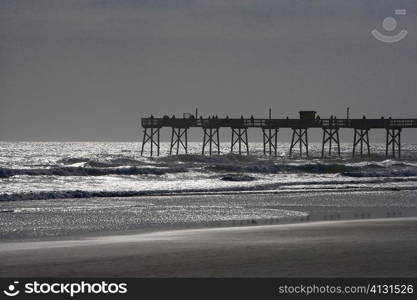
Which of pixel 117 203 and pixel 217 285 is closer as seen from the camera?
pixel 217 285

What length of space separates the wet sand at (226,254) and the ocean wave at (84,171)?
3069 cm

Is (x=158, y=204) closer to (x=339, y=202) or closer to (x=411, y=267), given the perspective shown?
(x=339, y=202)

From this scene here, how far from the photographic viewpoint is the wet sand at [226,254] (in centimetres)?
1189

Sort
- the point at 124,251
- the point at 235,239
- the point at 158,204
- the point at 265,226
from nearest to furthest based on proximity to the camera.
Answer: the point at 124,251
the point at 235,239
the point at 265,226
the point at 158,204

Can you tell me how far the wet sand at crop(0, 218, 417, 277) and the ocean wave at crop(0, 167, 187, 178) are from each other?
3069 centimetres

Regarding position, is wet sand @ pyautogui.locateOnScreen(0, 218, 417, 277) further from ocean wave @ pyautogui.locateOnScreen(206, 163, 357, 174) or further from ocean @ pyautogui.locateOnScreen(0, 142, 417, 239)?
ocean wave @ pyautogui.locateOnScreen(206, 163, 357, 174)

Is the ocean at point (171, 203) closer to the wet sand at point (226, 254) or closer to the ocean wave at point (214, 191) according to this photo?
the ocean wave at point (214, 191)

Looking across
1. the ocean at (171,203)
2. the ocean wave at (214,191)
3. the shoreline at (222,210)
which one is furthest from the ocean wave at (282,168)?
the shoreline at (222,210)

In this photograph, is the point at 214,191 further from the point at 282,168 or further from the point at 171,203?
the point at 282,168

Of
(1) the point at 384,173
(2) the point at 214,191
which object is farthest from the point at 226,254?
(1) the point at 384,173

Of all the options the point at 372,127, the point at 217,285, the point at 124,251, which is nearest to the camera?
the point at 217,285

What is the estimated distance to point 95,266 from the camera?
12.5 metres

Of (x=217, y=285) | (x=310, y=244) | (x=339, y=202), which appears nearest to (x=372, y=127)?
(x=339, y=202)

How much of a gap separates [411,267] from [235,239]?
478 centimetres
